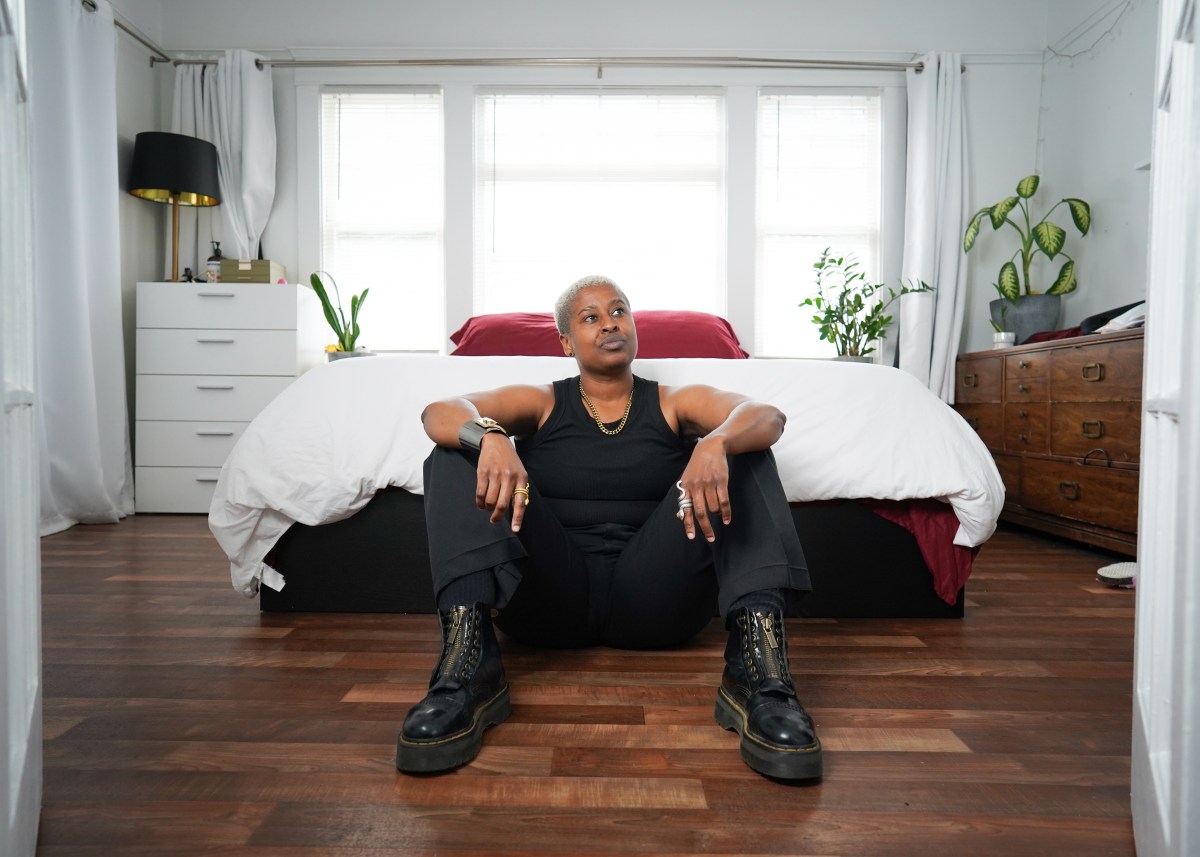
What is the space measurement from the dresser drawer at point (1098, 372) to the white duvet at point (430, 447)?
3.53ft

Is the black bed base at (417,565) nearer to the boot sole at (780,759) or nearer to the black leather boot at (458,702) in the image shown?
the black leather boot at (458,702)

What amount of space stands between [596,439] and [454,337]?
78.8 inches

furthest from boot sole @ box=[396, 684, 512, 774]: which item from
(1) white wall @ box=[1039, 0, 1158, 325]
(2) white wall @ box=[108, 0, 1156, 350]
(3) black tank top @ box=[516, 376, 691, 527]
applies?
(2) white wall @ box=[108, 0, 1156, 350]

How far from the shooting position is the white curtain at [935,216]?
4199 millimetres

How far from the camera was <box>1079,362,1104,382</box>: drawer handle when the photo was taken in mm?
2879

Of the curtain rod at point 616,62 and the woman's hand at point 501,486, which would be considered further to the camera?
the curtain rod at point 616,62

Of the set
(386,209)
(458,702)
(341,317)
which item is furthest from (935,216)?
(458,702)

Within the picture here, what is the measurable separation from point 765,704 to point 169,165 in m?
3.76

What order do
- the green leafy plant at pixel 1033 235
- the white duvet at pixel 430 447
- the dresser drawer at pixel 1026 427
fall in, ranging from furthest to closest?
the green leafy plant at pixel 1033 235, the dresser drawer at pixel 1026 427, the white duvet at pixel 430 447

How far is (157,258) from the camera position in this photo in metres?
4.31

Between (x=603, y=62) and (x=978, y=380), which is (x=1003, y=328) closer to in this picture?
(x=978, y=380)

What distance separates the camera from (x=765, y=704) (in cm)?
122

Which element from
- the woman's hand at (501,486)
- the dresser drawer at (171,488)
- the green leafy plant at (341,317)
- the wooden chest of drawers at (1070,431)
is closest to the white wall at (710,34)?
the green leafy plant at (341,317)

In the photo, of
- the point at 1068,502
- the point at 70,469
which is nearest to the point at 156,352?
the point at 70,469
